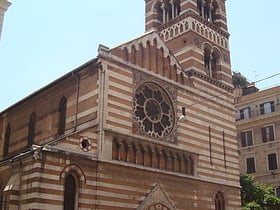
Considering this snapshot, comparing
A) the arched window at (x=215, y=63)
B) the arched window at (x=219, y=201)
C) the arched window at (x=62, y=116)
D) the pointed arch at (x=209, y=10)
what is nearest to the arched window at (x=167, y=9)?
the pointed arch at (x=209, y=10)

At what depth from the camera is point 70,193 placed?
17.8 metres

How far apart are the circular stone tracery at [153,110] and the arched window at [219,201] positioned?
4703mm

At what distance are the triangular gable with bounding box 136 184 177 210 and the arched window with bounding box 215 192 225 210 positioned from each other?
369 cm

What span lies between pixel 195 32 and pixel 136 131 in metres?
8.87

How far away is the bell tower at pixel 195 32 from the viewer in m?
26.5

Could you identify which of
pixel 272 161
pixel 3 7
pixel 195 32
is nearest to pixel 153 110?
pixel 195 32

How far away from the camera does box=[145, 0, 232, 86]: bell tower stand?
87.0 ft

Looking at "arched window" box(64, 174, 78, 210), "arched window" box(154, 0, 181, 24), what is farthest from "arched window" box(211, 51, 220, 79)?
"arched window" box(64, 174, 78, 210)

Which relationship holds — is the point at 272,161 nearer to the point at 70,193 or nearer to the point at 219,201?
the point at 219,201

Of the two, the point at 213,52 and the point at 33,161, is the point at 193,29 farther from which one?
the point at 33,161

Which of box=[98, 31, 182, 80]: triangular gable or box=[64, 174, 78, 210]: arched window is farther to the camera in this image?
box=[98, 31, 182, 80]: triangular gable

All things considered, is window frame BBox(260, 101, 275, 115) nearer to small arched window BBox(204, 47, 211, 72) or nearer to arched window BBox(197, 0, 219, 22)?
arched window BBox(197, 0, 219, 22)

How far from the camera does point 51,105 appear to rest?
2281 cm

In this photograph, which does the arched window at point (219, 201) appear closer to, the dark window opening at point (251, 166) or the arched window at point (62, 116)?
the arched window at point (62, 116)
